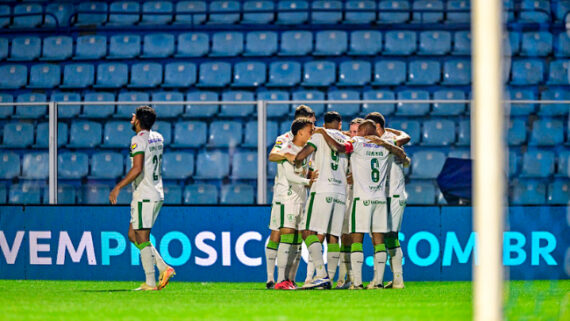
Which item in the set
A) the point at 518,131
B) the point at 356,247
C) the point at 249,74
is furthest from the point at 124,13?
Answer: the point at 356,247

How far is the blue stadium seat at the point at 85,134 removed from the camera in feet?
36.4

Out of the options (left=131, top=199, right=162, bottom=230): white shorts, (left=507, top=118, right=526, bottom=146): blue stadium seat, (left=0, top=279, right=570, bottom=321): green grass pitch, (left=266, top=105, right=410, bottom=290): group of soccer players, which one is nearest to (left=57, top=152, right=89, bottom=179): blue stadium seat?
(left=0, top=279, right=570, bottom=321): green grass pitch

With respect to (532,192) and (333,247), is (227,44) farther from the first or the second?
(333,247)

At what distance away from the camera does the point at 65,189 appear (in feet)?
36.7

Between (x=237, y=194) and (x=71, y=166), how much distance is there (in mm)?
1908

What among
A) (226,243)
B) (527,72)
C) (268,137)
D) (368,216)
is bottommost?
(226,243)

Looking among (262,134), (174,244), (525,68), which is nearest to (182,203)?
(174,244)

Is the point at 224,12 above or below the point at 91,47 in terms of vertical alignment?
above

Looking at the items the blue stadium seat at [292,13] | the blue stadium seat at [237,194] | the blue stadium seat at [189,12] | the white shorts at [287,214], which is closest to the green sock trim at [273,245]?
the white shorts at [287,214]

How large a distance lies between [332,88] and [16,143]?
16.9 ft

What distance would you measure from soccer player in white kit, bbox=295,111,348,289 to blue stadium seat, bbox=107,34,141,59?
21.3 ft

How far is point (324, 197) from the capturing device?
9320mm

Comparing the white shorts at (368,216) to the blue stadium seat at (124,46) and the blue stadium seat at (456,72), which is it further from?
the blue stadium seat at (124,46)

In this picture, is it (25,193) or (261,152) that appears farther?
(25,193)
